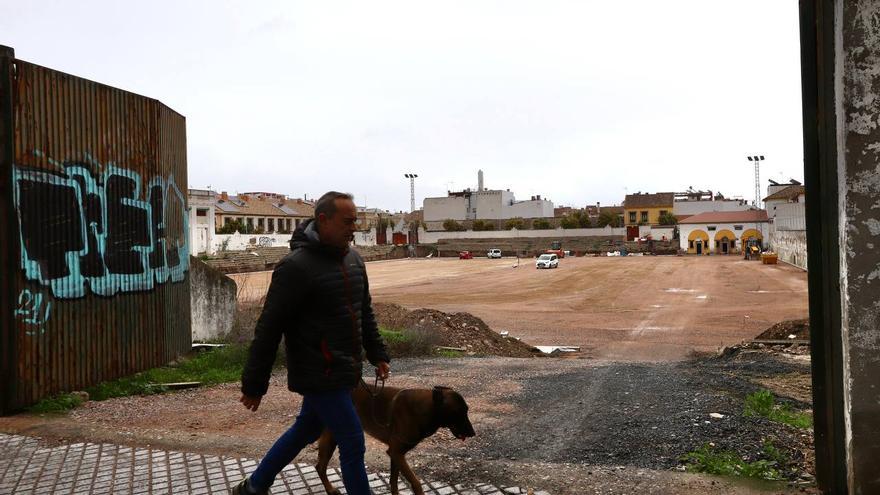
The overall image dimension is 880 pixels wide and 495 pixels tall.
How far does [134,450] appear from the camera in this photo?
5.52 meters

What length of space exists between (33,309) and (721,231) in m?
78.9

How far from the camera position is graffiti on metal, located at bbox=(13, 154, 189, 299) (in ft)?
23.5

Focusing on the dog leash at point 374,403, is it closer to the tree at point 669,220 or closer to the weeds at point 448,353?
the weeds at point 448,353

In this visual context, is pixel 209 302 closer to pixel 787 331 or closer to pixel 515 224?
pixel 787 331

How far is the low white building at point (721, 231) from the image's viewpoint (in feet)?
247

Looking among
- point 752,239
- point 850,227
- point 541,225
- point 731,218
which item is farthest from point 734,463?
point 541,225

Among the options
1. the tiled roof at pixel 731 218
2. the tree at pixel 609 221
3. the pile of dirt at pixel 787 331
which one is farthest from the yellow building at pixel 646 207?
the pile of dirt at pixel 787 331

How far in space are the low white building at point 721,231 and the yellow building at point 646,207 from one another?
25254 millimetres

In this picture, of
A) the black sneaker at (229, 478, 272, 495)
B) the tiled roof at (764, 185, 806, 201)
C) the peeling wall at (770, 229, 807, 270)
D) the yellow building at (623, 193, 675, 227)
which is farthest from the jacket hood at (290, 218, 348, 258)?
the yellow building at (623, 193, 675, 227)

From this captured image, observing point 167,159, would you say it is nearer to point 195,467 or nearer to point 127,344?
point 127,344

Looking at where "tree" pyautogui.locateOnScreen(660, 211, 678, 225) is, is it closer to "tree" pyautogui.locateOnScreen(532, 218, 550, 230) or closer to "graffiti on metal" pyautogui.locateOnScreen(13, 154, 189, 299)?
"tree" pyautogui.locateOnScreen(532, 218, 550, 230)

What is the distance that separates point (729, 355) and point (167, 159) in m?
10.3

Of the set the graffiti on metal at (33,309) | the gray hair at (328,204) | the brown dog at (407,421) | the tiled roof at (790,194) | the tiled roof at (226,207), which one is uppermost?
the tiled roof at (226,207)

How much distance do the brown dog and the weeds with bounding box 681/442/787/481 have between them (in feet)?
6.07
